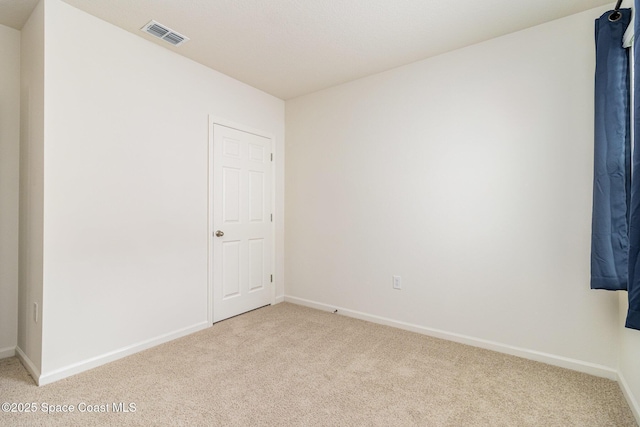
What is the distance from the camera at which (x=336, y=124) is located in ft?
11.4

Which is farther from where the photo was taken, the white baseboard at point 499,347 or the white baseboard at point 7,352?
the white baseboard at point 7,352

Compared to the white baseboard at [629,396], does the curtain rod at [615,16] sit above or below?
above

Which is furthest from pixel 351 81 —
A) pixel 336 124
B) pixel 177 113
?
pixel 177 113

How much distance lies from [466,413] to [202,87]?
3334 millimetres

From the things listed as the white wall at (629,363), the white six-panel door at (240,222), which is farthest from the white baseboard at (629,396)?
the white six-panel door at (240,222)

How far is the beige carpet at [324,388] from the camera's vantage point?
1.70 m

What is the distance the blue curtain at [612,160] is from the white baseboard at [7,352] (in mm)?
4205

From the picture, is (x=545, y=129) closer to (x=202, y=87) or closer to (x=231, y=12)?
(x=231, y=12)

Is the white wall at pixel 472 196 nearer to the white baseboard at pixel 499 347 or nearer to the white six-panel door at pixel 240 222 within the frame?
the white baseboard at pixel 499 347

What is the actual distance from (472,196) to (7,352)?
12.9 ft

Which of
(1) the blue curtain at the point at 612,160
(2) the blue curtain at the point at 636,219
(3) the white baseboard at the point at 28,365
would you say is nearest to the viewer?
(2) the blue curtain at the point at 636,219

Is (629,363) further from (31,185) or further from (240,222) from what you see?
(31,185)

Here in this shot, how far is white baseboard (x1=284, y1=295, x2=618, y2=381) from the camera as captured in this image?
2135mm

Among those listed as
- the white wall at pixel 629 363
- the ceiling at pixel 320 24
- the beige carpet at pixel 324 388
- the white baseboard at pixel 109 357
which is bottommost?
the beige carpet at pixel 324 388
